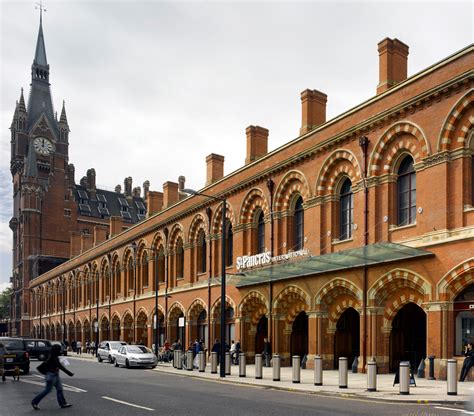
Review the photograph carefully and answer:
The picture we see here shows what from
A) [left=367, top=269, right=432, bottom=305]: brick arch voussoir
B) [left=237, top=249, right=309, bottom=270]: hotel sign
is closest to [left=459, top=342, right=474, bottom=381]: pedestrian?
[left=367, top=269, right=432, bottom=305]: brick arch voussoir

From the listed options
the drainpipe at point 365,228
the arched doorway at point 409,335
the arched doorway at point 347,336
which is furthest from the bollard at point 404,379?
the arched doorway at point 347,336

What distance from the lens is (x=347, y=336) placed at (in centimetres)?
3033

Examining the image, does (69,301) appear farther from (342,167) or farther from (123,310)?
(342,167)

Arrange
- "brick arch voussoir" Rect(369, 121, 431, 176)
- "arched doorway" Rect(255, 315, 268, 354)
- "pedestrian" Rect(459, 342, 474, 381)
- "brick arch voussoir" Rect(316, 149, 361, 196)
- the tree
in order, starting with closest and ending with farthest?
"pedestrian" Rect(459, 342, 474, 381) < "brick arch voussoir" Rect(369, 121, 431, 176) < "brick arch voussoir" Rect(316, 149, 361, 196) < "arched doorway" Rect(255, 315, 268, 354) < the tree

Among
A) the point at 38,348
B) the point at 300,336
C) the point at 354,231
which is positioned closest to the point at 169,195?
the point at 38,348

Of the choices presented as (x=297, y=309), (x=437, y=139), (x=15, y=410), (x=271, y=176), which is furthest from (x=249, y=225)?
(x=15, y=410)

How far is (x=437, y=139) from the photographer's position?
23.5 metres

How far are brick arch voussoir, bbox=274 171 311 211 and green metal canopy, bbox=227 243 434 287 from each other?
3.39m

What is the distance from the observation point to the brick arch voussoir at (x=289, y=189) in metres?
31.5

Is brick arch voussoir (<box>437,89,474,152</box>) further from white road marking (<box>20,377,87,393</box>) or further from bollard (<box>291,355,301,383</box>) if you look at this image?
white road marking (<box>20,377,87,393</box>)

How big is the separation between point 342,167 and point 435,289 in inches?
325

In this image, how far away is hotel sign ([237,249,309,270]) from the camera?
3100 cm

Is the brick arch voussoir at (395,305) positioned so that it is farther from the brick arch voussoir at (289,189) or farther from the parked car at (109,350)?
the parked car at (109,350)

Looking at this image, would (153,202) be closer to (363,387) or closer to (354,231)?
(354,231)
